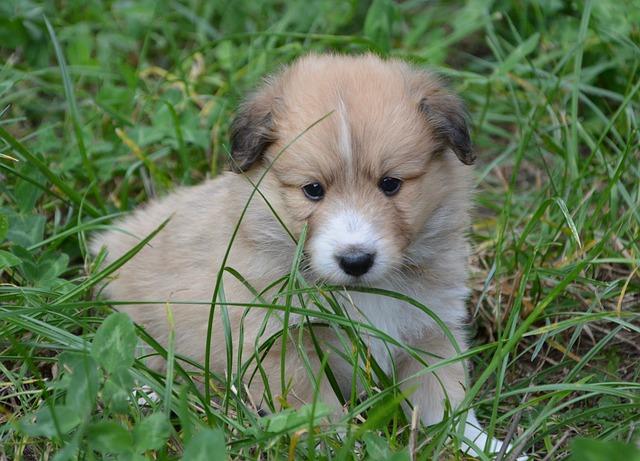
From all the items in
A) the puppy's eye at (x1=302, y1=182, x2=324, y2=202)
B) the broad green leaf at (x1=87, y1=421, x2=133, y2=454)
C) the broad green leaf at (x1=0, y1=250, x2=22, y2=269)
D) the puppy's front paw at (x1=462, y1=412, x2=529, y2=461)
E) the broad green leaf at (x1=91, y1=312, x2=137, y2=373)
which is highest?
the puppy's eye at (x1=302, y1=182, x2=324, y2=202)

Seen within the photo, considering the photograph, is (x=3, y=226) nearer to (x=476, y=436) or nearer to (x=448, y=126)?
(x=448, y=126)

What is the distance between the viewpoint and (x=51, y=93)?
659cm

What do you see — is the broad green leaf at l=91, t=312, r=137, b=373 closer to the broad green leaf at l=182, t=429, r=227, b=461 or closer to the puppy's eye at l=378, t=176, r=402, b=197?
the broad green leaf at l=182, t=429, r=227, b=461

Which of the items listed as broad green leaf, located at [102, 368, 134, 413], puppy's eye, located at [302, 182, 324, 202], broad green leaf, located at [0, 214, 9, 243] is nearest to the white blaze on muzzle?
puppy's eye, located at [302, 182, 324, 202]

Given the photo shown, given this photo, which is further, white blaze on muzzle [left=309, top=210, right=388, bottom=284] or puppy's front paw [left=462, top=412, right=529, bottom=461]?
puppy's front paw [left=462, top=412, right=529, bottom=461]

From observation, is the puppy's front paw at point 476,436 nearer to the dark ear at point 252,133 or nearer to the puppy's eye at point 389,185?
the puppy's eye at point 389,185

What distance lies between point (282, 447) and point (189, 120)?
9.40 ft

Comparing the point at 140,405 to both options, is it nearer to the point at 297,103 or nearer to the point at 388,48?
the point at 297,103

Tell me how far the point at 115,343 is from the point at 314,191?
956 mm

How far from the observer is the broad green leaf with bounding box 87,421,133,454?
314cm

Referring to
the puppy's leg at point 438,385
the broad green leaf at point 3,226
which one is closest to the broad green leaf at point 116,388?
the puppy's leg at point 438,385

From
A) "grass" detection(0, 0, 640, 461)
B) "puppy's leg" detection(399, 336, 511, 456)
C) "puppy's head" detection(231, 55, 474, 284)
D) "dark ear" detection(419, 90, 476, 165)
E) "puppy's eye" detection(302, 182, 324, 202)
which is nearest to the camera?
"grass" detection(0, 0, 640, 461)

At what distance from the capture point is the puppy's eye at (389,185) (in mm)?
3756

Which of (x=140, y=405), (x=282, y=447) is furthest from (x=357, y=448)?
(x=140, y=405)
